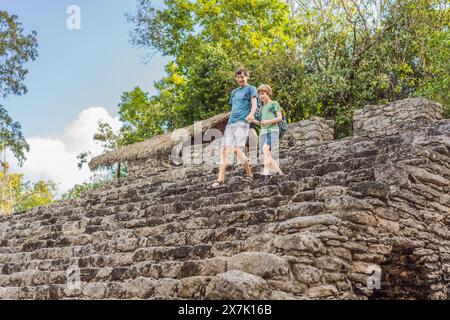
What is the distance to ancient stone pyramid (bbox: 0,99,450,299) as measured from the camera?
4.45 meters

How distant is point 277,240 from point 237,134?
2620 mm

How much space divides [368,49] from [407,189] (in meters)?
11.1

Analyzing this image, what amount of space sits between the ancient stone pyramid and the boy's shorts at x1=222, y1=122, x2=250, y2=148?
55 centimetres

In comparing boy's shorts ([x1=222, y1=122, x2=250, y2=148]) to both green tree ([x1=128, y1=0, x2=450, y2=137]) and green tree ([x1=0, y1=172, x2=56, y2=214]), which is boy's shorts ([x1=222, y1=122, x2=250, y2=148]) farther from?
green tree ([x1=0, y1=172, x2=56, y2=214])

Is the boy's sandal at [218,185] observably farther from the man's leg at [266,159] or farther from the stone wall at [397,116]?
the stone wall at [397,116]

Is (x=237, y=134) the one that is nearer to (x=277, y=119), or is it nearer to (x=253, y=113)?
(x=253, y=113)

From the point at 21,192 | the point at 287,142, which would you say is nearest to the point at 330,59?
the point at 287,142

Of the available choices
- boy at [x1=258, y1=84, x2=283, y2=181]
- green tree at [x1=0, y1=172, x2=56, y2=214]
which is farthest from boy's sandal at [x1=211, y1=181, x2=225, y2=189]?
green tree at [x1=0, y1=172, x2=56, y2=214]

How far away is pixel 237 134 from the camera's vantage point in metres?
7.04

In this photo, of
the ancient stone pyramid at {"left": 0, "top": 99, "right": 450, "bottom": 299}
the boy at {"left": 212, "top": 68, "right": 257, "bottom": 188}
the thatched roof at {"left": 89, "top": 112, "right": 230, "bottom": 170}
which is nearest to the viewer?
the ancient stone pyramid at {"left": 0, "top": 99, "right": 450, "bottom": 299}

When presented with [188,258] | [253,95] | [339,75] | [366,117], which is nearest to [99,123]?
[339,75]

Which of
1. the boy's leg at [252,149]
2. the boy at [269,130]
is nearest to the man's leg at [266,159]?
the boy at [269,130]

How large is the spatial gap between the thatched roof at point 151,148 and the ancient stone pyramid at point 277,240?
5440mm

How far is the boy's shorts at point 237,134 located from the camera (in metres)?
7.02
